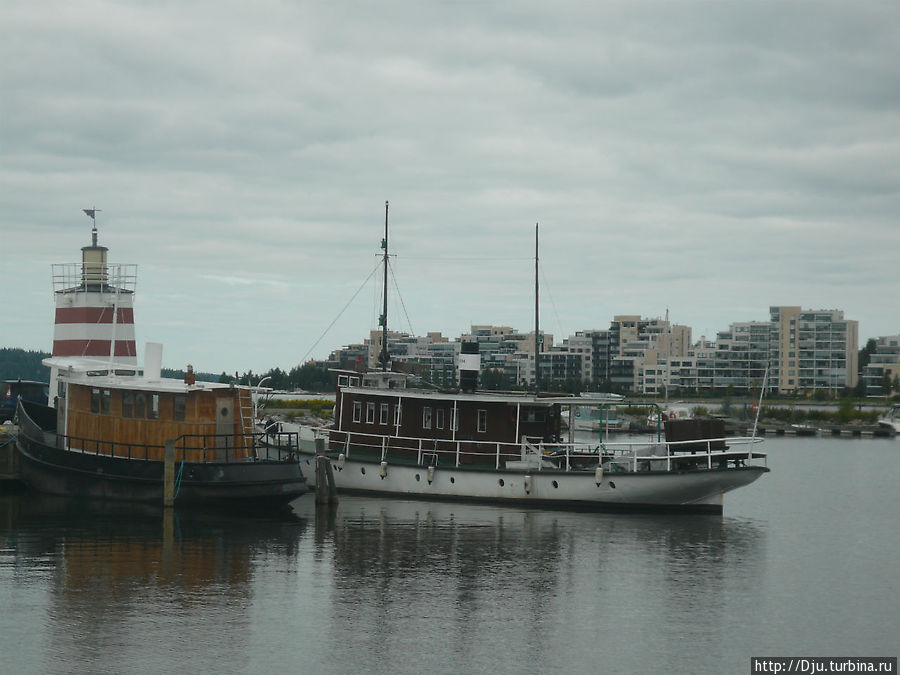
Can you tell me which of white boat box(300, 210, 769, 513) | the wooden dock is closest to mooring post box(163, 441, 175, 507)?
white boat box(300, 210, 769, 513)

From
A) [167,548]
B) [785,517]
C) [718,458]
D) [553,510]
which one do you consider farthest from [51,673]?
[785,517]

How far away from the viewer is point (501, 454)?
35375mm

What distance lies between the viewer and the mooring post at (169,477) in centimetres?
3181

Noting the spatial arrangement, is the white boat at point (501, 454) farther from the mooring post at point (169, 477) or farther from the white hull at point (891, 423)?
the white hull at point (891, 423)

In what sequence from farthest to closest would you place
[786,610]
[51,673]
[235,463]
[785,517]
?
[785,517], [235,463], [786,610], [51,673]

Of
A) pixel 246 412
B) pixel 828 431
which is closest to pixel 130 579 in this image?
pixel 246 412

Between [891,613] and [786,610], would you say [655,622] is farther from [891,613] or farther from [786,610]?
[891,613]

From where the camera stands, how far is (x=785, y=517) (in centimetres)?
3747

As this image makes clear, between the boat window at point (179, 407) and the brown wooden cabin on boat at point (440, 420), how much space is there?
6.85 metres

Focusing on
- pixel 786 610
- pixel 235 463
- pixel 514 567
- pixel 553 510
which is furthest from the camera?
pixel 553 510

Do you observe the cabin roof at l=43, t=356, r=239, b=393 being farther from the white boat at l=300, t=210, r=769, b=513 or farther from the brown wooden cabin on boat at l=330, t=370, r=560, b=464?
the brown wooden cabin on boat at l=330, t=370, r=560, b=464

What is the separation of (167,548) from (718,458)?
59.0ft

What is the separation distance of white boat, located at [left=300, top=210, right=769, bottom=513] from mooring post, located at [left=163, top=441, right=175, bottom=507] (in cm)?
534

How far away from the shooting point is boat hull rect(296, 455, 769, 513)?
3422 centimetres
